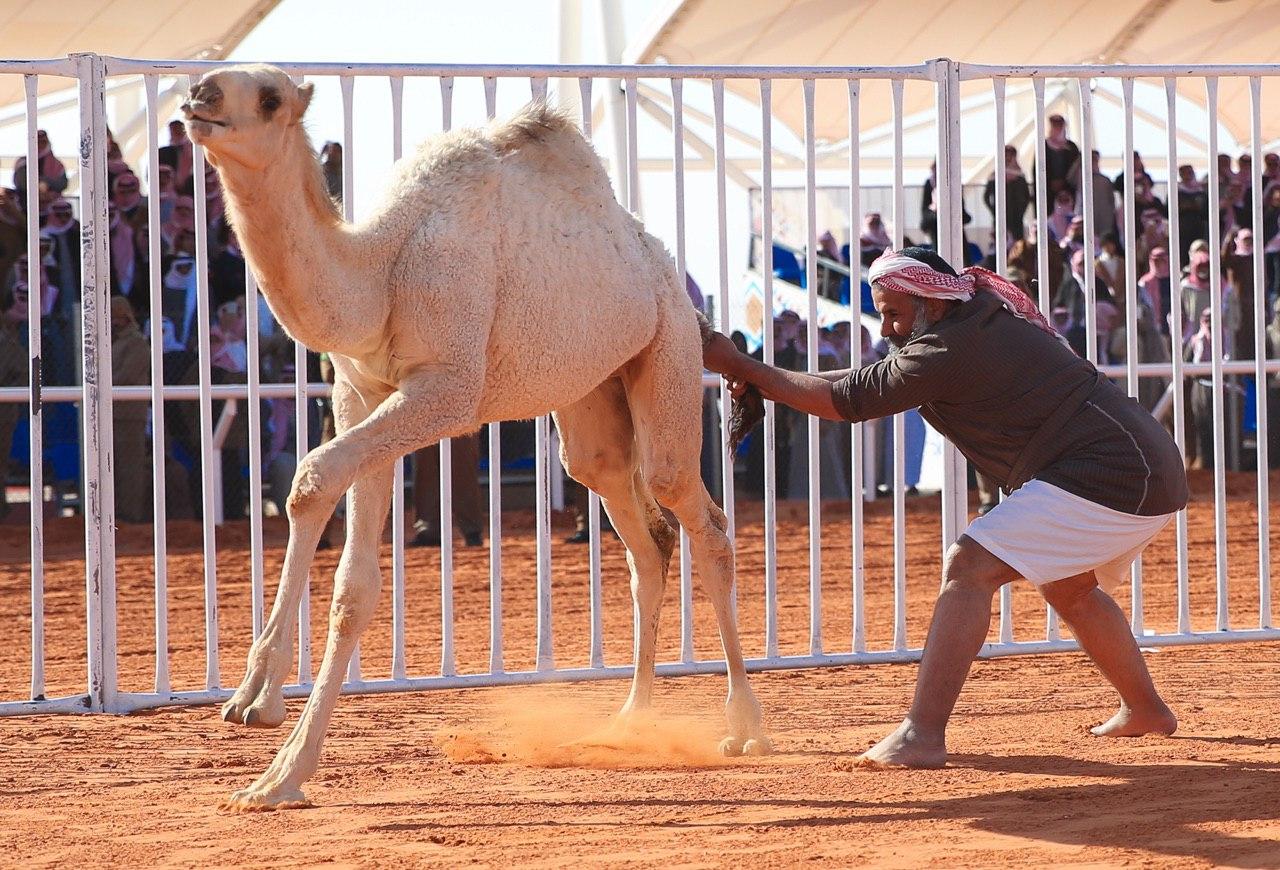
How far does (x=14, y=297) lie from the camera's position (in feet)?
41.6

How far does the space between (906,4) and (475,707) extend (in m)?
13.4

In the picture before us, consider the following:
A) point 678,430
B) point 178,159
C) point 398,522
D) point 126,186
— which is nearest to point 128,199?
point 126,186

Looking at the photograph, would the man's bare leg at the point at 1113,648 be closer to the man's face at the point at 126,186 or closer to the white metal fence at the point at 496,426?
the white metal fence at the point at 496,426

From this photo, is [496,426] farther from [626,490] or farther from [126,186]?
[126,186]

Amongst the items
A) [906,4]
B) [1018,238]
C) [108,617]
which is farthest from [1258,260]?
[906,4]

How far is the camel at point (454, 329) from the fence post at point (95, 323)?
1599 mm

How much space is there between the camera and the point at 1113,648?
250 inches

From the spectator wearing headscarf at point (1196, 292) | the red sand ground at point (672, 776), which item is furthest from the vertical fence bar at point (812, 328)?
the spectator wearing headscarf at point (1196, 292)

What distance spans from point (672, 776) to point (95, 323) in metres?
3.05

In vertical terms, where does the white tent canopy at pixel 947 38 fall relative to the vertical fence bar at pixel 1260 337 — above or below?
above

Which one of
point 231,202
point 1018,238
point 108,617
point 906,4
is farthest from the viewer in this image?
point 906,4

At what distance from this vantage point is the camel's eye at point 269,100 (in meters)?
5.02

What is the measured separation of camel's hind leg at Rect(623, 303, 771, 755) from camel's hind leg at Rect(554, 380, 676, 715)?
0.45 ft

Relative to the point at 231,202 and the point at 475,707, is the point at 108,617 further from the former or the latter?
the point at 231,202
